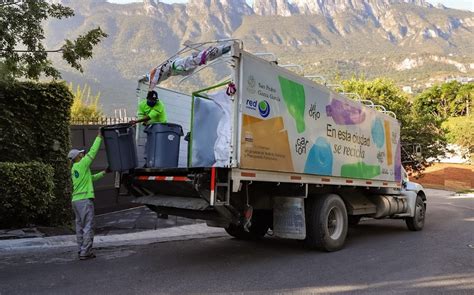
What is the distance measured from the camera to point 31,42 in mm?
9344

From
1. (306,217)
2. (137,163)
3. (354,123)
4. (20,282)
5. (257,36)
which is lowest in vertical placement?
(20,282)

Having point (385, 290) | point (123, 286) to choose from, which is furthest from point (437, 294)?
point (123, 286)

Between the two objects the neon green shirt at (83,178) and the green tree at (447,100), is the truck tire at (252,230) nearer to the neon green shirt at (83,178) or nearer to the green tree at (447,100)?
the neon green shirt at (83,178)

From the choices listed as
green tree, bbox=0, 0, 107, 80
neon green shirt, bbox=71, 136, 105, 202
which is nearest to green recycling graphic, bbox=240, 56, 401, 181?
neon green shirt, bbox=71, 136, 105, 202

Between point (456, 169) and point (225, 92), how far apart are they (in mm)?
40217

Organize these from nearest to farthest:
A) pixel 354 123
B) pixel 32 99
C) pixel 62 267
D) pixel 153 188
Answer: pixel 62 267 → pixel 153 188 → pixel 354 123 → pixel 32 99

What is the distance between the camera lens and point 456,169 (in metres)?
42.4

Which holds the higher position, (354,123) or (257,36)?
(257,36)

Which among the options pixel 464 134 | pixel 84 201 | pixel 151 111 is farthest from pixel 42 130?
pixel 464 134

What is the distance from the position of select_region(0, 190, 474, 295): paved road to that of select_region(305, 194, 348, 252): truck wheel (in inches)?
7.0

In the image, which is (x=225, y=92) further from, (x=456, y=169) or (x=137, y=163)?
(x=456, y=169)

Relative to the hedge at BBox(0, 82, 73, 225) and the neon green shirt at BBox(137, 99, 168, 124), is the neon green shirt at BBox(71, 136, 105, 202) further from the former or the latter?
the hedge at BBox(0, 82, 73, 225)

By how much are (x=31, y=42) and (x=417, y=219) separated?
949 cm

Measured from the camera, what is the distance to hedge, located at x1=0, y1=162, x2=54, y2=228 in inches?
361
